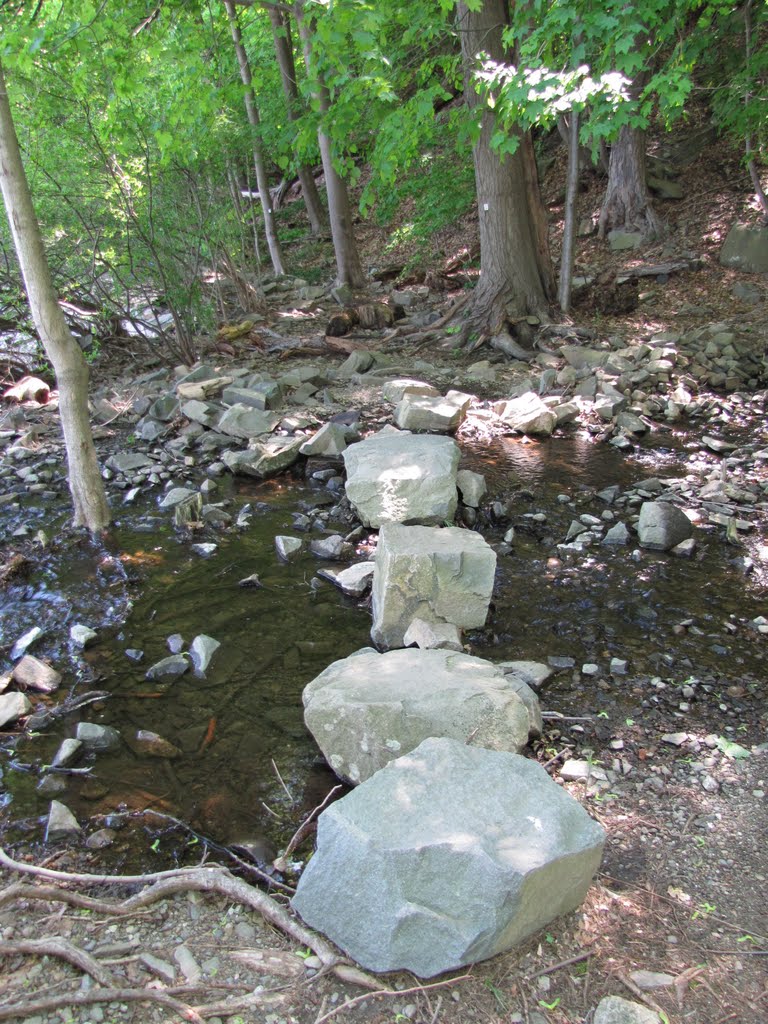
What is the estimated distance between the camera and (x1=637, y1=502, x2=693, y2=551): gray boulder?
5832mm

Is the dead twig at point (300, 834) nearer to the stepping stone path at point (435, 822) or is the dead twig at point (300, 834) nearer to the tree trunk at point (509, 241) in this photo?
the stepping stone path at point (435, 822)

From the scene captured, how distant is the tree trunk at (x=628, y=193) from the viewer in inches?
541

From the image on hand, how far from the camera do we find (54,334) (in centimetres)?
561

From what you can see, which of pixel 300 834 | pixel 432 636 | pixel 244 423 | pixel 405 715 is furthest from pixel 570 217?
pixel 300 834

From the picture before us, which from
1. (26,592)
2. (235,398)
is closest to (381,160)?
(235,398)

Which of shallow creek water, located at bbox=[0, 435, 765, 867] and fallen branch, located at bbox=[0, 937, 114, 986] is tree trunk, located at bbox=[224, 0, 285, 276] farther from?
fallen branch, located at bbox=[0, 937, 114, 986]

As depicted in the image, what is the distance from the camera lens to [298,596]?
5.42m

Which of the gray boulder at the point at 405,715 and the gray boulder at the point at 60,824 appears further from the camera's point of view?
the gray boulder at the point at 405,715

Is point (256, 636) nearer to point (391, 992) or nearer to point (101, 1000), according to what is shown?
point (101, 1000)

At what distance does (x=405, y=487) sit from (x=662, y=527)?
6.79 ft

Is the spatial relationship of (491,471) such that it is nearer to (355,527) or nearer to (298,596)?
(355,527)

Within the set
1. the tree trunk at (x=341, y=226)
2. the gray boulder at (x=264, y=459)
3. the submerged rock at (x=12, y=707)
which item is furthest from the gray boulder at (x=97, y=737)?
the tree trunk at (x=341, y=226)

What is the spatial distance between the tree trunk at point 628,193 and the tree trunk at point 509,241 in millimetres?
3570

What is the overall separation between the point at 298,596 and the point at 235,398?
172 inches
